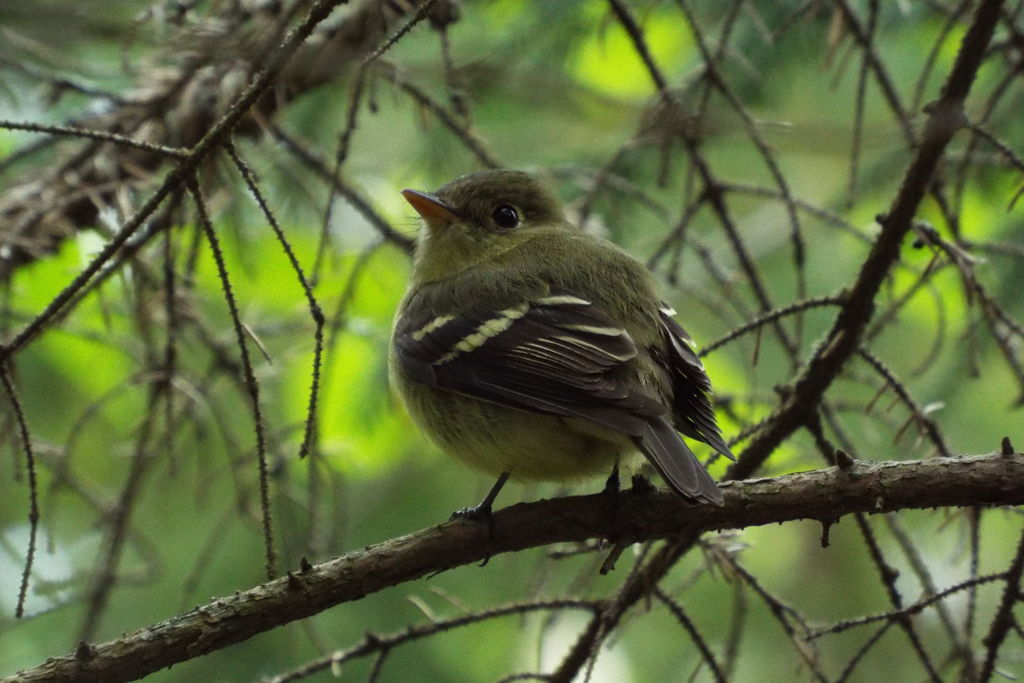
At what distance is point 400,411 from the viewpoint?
495cm

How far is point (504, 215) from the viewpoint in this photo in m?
3.99

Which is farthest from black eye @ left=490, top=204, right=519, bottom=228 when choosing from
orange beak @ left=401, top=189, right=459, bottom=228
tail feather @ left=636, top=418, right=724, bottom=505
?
tail feather @ left=636, top=418, right=724, bottom=505

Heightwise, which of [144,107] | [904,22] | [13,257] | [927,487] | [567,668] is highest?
[904,22]

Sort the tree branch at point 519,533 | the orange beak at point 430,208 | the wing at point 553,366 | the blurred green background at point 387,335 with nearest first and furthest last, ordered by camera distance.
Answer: the tree branch at point 519,533 → the wing at point 553,366 → the blurred green background at point 387,335 → the orange beak at point 430,208

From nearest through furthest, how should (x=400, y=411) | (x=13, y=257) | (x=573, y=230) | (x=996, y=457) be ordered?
1. (x=996, y=457)
2. (x=13, y=257)
3. (x=573, y=230)
4. (x=400, y=411)

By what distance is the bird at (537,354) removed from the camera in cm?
283

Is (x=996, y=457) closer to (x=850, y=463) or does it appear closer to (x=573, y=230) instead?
(x=850, y=463)

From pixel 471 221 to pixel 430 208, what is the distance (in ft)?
0.54

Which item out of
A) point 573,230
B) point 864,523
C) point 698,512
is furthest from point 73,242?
point 864,523

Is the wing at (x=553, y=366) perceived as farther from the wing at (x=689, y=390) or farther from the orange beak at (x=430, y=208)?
the orange beak at (x=430, y=208)

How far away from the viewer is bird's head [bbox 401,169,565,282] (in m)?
3.86

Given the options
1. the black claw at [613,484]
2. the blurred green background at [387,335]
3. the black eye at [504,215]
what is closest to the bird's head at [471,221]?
the black eye at [504,215]

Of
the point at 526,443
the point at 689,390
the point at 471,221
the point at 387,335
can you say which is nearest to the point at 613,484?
the point at 526,443

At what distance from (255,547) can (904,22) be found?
3.77 metres
